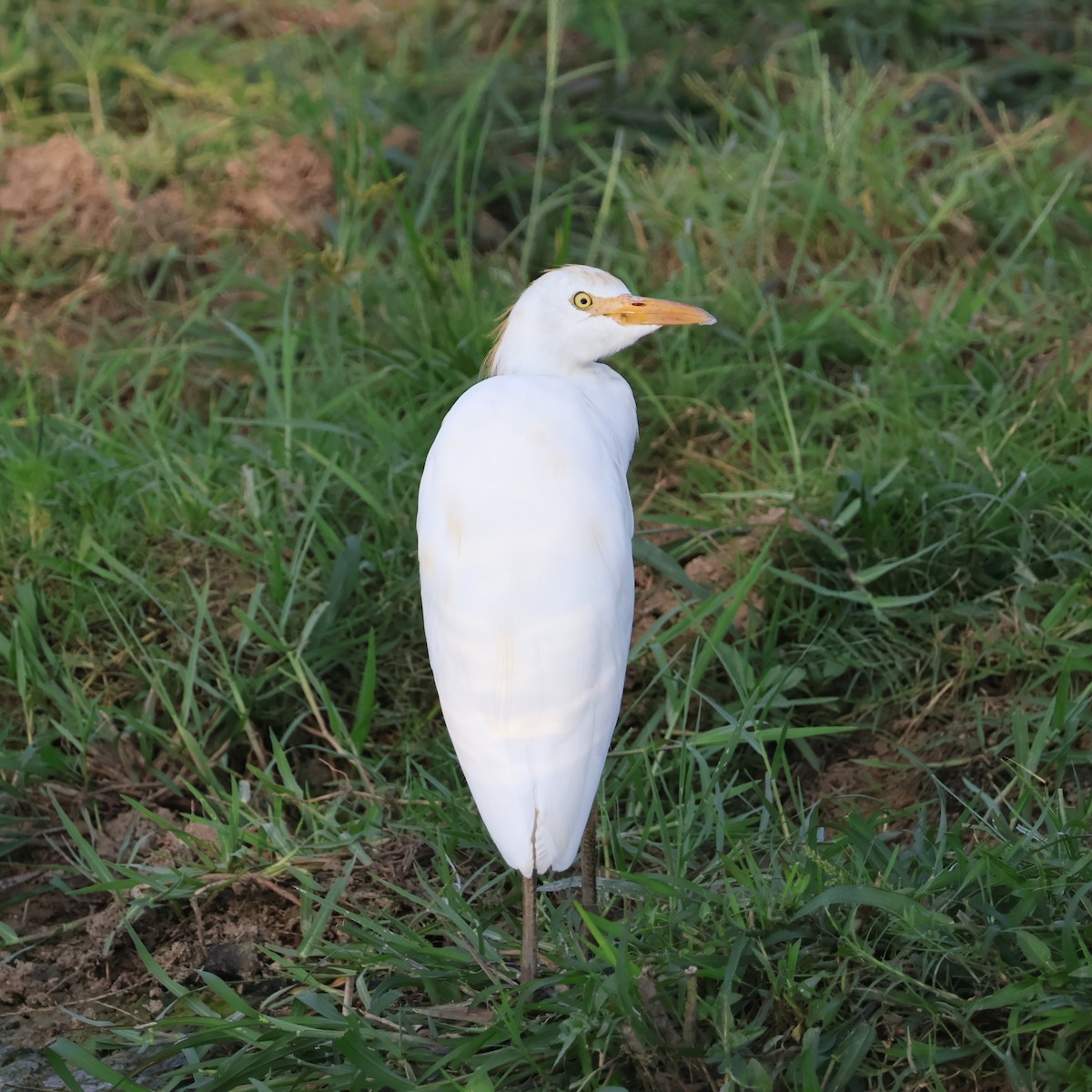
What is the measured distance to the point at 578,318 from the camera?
8.89ft

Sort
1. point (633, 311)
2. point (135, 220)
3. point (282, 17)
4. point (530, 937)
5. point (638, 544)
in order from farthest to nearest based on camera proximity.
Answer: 1. point (282, 17)
2. point (135, 220)
3. point (638, 544)
4. point (633, 311)
5. point (530, 937)

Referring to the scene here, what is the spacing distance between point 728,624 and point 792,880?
0.85 metres

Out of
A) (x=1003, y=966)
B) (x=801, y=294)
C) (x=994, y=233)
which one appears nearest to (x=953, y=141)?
(x=994, y=233)

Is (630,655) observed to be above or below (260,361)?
below

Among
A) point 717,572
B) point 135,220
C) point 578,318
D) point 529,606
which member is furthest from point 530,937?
point 135,220

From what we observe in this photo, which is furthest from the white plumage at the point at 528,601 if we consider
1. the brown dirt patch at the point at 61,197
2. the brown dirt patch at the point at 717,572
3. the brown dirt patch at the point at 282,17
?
the brown dirt patch at the point at 282,17

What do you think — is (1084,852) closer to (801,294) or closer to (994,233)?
(801,294)

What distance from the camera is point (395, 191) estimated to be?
4.21 meters

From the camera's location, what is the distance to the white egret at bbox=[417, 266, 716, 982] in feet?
7.41

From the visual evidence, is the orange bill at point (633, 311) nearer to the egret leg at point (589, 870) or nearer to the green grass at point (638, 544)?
the green grass at point (638, 544)

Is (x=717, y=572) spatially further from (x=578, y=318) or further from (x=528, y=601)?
(x=528, y=601)

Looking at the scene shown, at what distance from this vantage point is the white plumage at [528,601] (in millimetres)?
2258

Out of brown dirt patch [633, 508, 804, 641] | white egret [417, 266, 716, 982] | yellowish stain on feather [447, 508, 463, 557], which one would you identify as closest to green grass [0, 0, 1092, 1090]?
brown dirt patch [633, 508, 804, 641]

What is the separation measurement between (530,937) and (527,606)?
20.7 inches
